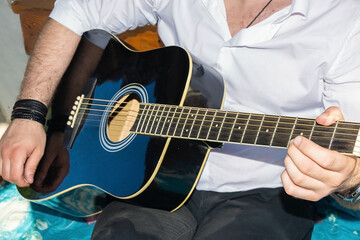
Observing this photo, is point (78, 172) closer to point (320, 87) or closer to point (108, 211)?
point (108, 211)

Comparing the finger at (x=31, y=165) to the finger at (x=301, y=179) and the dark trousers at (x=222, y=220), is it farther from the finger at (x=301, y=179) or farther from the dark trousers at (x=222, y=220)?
→ the finger at (x=301, y=179)

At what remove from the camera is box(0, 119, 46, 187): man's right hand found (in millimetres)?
1324

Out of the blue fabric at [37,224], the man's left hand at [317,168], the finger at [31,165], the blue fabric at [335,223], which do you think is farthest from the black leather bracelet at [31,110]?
the blue fabric at [335,223]

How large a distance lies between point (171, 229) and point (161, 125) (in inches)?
14.5

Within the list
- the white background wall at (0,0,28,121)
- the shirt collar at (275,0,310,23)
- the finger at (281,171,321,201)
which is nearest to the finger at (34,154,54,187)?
the finger at (281,171,321,201)

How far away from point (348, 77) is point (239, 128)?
0.35m

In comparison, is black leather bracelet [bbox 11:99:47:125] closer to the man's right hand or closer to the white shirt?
the man's right hand

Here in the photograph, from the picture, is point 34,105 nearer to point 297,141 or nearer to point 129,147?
point 129,147

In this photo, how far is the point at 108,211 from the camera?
4.35 feet

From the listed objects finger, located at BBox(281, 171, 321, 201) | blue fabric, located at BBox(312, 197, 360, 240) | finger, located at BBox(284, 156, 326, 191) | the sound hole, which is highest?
finger, located at BBox(284, 156, 326, 191)

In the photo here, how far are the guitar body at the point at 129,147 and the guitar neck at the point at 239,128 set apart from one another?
0.12 feet

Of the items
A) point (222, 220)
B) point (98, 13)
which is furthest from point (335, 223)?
point (98, 13)

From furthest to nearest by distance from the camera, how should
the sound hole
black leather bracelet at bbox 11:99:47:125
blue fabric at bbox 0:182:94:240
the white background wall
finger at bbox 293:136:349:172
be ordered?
the white background wall → blue fabric at bbox 0:182:94:240 → black leather bracelet at bbox 11:99:47:125 → the sound hole → finger at bbox 293:136:349:172

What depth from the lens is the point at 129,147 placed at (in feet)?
3.98
